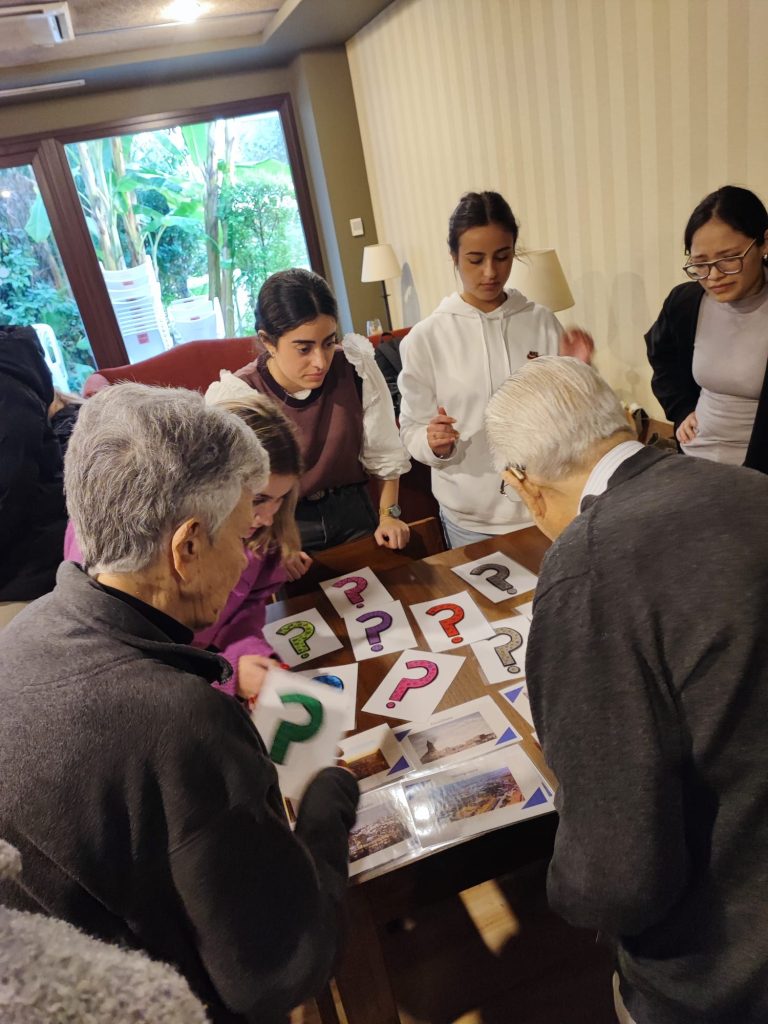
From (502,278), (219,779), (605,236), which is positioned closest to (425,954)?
(219,779)

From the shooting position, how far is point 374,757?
1.15 m

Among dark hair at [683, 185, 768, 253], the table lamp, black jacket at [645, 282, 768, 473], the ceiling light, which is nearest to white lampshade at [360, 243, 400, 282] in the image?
the table lamp

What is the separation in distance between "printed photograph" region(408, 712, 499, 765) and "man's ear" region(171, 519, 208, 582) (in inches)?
22.7

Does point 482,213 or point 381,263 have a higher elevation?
point 482,213

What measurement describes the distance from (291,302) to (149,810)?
1.32 m

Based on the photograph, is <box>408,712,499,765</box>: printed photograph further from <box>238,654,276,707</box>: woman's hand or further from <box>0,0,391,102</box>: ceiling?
<box>0,0,391,102</box>: ceiling

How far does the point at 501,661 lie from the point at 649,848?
631mm

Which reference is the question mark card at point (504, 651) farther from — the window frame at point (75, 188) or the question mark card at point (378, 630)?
the window frame at point (75, 188)

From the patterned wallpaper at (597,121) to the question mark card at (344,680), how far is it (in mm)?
2005

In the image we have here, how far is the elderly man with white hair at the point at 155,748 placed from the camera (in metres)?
0.62

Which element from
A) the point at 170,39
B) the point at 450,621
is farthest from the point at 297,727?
the point at 170,39

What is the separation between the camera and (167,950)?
670mm

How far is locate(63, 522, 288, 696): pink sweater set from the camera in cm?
144

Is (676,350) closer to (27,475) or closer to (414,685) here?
(414,685)
